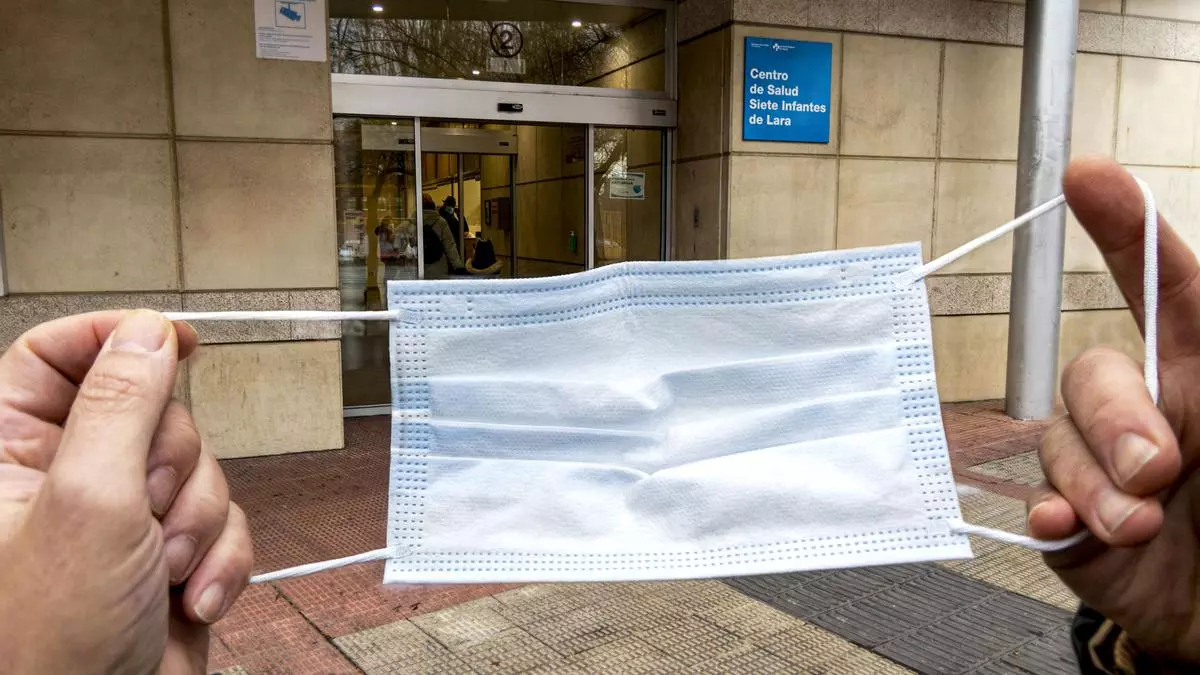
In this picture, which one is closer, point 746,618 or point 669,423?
point 669,423

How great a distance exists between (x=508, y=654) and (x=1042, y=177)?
6343mm

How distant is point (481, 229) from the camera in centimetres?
891

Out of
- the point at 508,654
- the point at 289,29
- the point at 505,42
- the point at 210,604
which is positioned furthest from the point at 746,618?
the point at 505,42

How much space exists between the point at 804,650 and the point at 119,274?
5.48 meters

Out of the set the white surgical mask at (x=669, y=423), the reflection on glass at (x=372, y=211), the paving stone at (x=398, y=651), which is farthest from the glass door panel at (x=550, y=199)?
the white surgical mask at (x=669, y=423)

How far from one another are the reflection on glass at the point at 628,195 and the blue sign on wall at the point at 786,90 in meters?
1.28

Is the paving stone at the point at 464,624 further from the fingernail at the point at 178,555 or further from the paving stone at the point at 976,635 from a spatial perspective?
the fingernail at the point at 178,555

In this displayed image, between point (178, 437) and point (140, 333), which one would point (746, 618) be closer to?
point (178, 437)

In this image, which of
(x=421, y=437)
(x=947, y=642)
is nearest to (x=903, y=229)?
(x=947, y=642)

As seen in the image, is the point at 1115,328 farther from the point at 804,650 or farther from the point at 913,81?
the point at 804,650

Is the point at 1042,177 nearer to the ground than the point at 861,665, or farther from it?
farther from it

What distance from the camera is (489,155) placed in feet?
28.3

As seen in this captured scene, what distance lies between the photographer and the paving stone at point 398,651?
144 inches

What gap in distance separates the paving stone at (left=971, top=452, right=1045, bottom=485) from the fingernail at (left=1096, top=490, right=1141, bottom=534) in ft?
17.5
